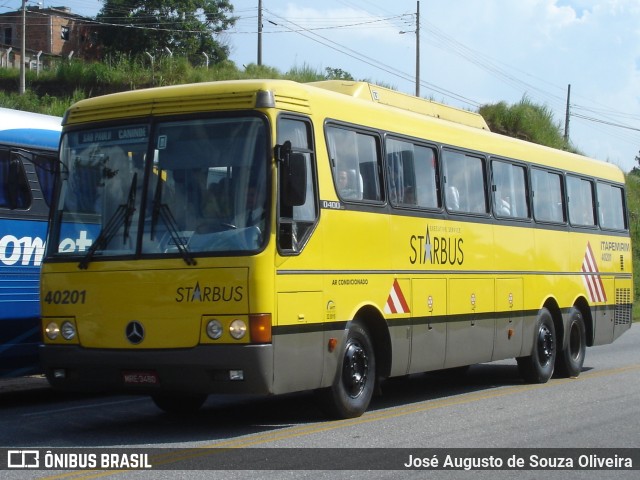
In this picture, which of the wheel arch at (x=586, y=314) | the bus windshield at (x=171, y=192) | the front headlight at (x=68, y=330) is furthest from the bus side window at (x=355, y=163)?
the wheel arch at (x=586, y=314)

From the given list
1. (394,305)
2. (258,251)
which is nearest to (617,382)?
(394,305)

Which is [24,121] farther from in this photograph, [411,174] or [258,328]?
[258,328]

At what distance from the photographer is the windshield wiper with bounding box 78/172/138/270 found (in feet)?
34.1

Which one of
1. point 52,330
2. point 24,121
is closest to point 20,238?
point 24,121

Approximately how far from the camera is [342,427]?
10.7 metres

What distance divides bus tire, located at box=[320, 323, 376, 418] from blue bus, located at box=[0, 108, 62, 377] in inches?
156

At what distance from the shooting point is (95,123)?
1095 centimetres

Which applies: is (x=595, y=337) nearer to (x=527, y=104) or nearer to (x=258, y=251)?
(x=258, y=251)

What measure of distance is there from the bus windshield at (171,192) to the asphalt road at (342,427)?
178cm

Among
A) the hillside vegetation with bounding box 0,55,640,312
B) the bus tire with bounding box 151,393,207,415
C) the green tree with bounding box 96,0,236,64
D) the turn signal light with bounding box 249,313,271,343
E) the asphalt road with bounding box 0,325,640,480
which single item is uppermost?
the green tree with bounding box 96,0,236,64

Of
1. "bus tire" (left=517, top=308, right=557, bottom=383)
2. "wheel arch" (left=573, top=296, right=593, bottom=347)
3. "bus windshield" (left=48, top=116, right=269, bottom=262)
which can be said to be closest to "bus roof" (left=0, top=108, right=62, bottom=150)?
"bus windshield" (left=48, top=116, right=269, bottom=262)

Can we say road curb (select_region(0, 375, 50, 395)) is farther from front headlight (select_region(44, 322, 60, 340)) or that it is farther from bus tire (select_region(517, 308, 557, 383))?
bus tire (select_region(517, 308, 557, 383))

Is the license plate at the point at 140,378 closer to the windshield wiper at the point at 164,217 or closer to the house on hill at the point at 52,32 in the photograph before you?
the windshield wiper at the point at 164,217

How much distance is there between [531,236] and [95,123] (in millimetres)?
7338
